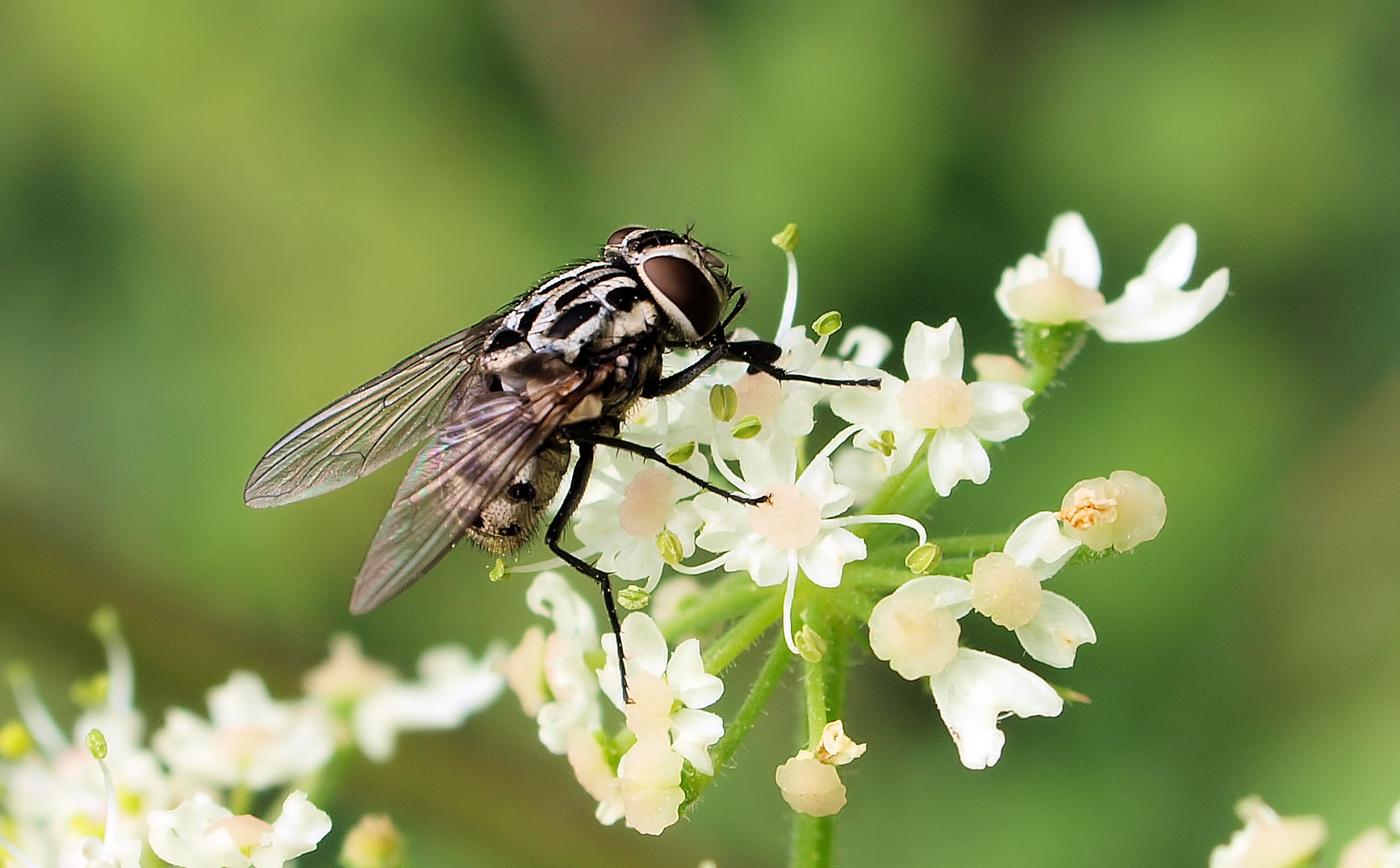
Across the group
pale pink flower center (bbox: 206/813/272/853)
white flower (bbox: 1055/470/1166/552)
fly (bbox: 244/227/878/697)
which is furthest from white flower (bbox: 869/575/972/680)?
pale pink flower center (bbox: 206/813/272/853)

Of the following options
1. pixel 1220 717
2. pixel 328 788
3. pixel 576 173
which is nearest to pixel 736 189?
pixel 576 173

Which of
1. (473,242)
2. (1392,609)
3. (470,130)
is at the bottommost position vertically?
(1392,609)

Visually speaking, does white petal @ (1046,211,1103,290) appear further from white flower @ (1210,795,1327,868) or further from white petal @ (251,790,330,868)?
white petal @ (251,790,330,868)

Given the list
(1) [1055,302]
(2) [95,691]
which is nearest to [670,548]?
(1) [1055,302]

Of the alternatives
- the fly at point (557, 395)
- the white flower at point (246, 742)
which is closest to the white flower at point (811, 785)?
the fly at point (557, 395)

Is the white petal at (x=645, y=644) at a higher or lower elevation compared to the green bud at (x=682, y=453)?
lower

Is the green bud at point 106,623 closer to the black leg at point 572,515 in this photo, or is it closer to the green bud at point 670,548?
the black leg at point 572,515

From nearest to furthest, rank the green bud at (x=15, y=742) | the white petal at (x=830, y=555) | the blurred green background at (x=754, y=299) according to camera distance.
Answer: the white petal at (x=830, y=555) < the green bud at (x=15, y=742) < the blurred green background at (x=754, y=299)

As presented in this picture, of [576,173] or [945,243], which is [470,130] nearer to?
[576,173]

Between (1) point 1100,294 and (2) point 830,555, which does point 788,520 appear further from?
(1) point 1100,294
